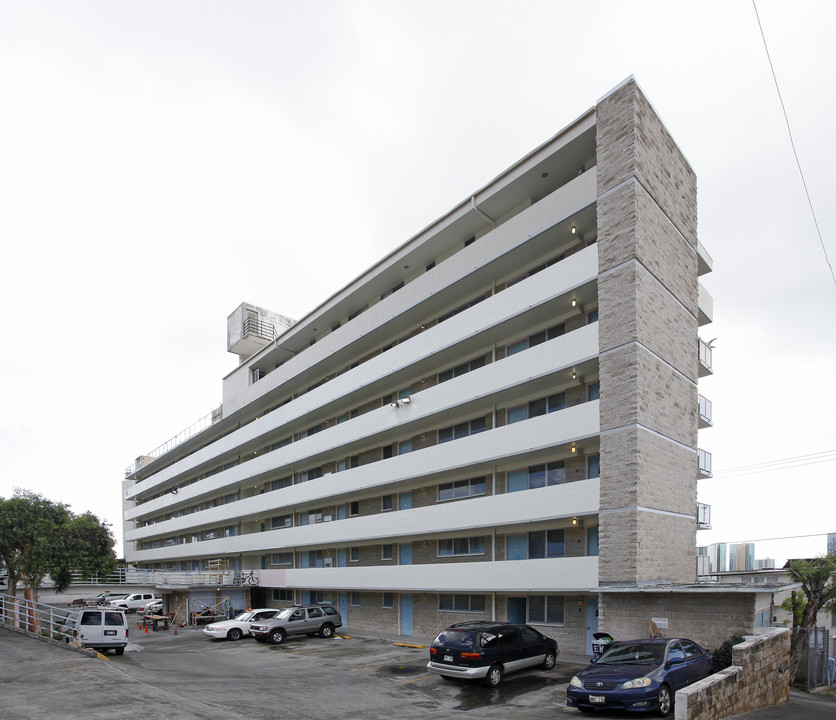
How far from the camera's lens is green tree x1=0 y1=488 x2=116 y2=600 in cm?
3419

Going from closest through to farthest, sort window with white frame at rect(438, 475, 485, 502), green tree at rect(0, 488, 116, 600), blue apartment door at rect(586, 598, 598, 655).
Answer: blue apartment door at rect(586, 598, 598, 655) → window with white frame at rect(438, 475, 485, 502) → green tree at rect(0, 488, 116, 600)

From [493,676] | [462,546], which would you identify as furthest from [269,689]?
[462,546]

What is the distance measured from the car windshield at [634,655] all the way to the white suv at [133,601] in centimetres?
4935

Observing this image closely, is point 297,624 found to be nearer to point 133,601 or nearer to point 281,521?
point 281,521

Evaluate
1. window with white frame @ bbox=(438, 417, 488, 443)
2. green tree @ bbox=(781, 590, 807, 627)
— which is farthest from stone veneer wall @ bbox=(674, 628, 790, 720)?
window with white frame @ bbox=(438, 417, 488, 443)

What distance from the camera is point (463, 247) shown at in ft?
99.9

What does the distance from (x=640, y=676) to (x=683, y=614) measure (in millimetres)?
5724

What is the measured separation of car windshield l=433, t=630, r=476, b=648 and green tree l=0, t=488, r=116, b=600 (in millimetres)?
26211

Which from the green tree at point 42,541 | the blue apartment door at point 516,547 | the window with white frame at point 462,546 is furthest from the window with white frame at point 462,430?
the green tree at point 42,541

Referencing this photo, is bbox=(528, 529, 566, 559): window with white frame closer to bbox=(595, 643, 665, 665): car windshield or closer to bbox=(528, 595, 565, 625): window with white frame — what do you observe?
bbox=(528, 595, 565, 625): window with white frame

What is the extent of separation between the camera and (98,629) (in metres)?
23.1

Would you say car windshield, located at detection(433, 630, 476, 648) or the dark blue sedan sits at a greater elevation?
the dark blue sedan

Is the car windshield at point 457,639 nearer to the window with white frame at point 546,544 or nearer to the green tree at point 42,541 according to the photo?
the window with white frame at point 546,544

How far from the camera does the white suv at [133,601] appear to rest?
53.7m
